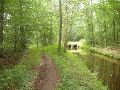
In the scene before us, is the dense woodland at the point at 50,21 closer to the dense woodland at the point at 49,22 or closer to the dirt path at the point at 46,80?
the dense woodland at the point at 49,22

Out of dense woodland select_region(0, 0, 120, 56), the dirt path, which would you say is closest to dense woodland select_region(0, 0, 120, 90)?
dense woodland select_region(0, 0, 120, 56)

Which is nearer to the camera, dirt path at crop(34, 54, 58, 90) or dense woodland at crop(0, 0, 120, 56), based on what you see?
dirt path at crop(34, 54, 58, 90)

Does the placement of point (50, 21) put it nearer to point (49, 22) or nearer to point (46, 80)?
point (49, 22)

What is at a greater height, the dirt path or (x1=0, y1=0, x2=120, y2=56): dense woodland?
(x1=0, y1=0, x2=120, y2=56): dense woodland

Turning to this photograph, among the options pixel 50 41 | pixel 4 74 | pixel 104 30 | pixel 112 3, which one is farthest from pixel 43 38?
pixel 4 74

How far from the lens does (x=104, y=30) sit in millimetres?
66125

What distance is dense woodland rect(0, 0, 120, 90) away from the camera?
92.3 ft

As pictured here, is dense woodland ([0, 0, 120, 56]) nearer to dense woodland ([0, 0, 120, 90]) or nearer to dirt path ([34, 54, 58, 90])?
dense woodland ([0, 0, 120, 90])

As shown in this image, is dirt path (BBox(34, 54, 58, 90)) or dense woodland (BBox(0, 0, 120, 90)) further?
dense woodland (BBox(0, 0, 120, 90))

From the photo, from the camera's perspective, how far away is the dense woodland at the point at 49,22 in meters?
28.1

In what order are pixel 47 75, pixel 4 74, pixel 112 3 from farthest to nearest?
pixel 112 3, pixel 47 75, pixel 4 74

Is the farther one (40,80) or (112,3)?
(112,3)

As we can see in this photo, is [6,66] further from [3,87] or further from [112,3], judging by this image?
[112,3]

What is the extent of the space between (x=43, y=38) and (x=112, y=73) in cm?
3562
